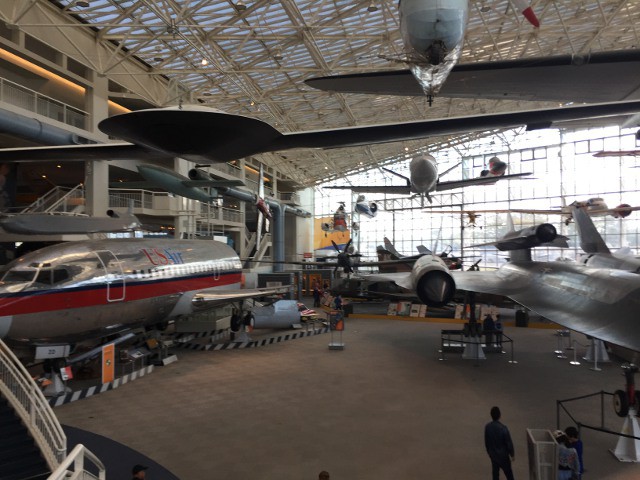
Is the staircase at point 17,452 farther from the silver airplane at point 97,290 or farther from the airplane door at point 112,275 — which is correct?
the airplane door at point 112,275

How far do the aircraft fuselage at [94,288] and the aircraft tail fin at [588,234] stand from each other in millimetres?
14307

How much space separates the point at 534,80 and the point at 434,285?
288 inches

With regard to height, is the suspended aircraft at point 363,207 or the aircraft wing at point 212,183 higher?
the suspended aircraft at point 363,207

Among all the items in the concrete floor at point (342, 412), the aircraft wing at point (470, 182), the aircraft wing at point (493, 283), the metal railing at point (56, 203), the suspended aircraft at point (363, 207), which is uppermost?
the suspended aircraft at point (363, 207)

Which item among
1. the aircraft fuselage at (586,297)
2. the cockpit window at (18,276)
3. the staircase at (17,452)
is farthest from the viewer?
the cockpit window at (18,276)

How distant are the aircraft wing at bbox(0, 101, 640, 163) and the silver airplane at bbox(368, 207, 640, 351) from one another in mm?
4385

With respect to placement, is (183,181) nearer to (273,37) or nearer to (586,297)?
(273,37)

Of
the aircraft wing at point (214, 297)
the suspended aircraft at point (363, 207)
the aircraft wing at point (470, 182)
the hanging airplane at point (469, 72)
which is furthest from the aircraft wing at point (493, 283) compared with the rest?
the suspended aircraft at point (363, 207)

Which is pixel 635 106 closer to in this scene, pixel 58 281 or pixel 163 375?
pixel 58 281

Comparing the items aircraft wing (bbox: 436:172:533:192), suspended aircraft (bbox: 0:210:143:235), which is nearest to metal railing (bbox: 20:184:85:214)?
suspended aircraft (bbox: 0:210:143:235)

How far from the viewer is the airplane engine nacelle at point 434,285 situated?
12914mm

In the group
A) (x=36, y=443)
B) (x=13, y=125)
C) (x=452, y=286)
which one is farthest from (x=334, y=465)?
(x=13, y=125)

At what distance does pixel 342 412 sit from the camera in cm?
1004

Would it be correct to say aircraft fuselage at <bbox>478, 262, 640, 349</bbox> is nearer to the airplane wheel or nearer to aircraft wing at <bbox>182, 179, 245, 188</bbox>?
the airplane wheel
